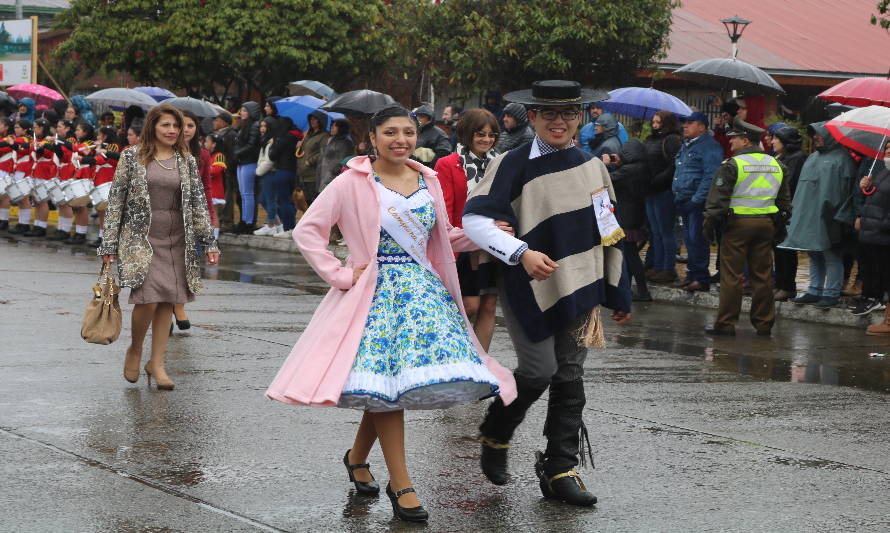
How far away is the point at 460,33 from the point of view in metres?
24.9

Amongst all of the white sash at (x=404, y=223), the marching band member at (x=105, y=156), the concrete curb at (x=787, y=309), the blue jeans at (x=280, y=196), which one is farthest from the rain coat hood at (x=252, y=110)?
the white sash at (x=404, y=223)

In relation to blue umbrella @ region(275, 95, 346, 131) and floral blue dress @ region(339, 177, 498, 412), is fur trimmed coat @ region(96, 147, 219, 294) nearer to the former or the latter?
floral blue dress @ region(339, 177, 498, 412)

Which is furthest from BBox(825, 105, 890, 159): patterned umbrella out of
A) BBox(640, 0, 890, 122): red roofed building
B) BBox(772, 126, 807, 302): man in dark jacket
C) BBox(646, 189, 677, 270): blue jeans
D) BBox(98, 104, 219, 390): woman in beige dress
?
BBox(640, 0, 890, 122): red roofed building

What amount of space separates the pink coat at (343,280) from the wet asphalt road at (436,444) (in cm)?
54

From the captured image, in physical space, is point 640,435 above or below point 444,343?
below

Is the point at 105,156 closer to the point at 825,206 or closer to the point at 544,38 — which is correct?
the point at 544,38

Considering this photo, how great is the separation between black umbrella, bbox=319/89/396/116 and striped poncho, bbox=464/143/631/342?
11.0 metres

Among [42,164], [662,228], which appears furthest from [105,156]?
[662,228]

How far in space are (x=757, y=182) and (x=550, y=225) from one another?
6.20 meters

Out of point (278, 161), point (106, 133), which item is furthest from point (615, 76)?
point (106, 133)

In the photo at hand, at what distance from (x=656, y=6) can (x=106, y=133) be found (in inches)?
424

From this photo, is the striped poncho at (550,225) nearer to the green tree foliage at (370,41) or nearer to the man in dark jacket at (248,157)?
the man in dark jacket at (248,157)

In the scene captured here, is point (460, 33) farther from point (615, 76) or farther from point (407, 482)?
point (407, 482)

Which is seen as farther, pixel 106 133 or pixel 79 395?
pixel 106 133
